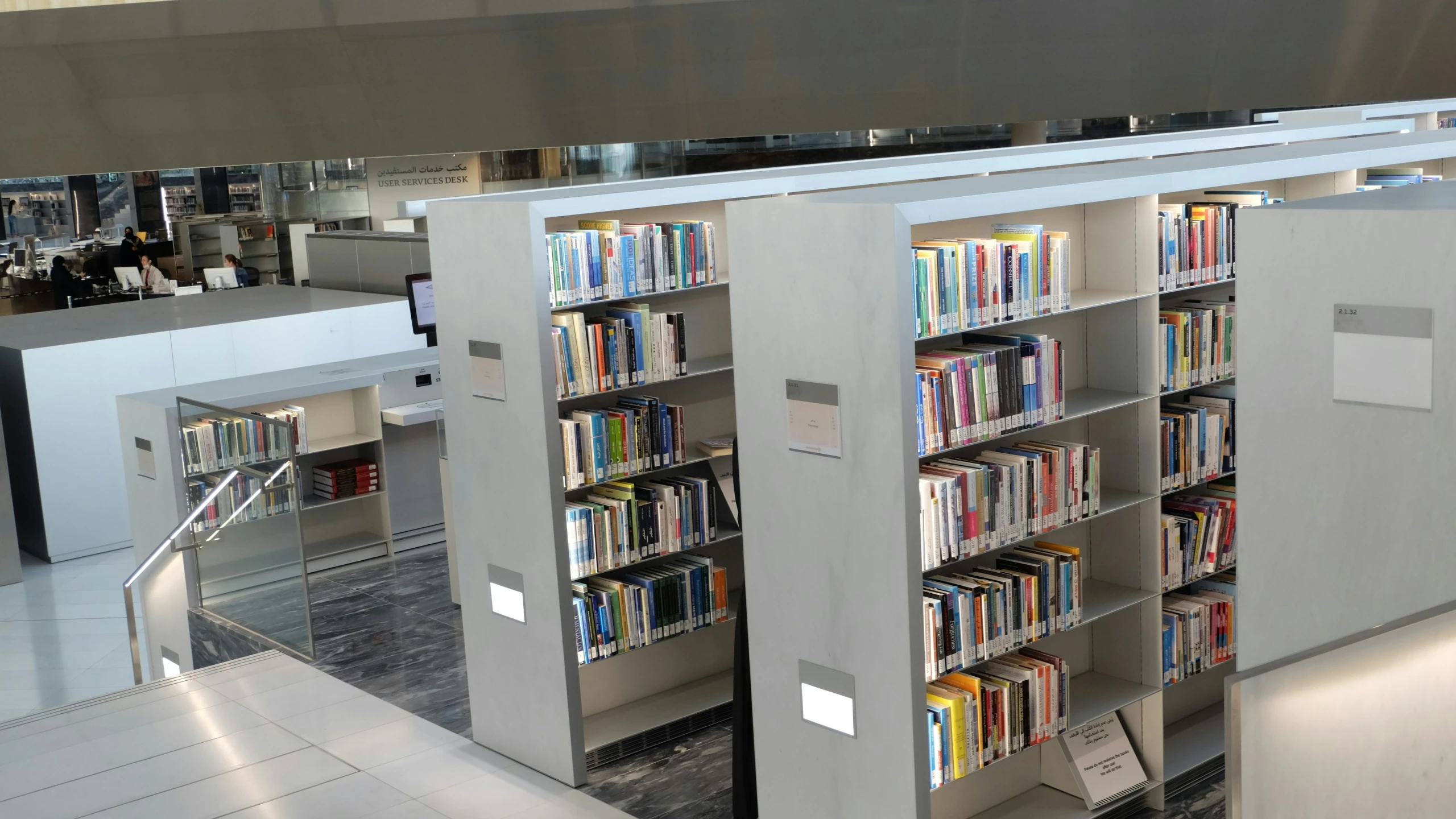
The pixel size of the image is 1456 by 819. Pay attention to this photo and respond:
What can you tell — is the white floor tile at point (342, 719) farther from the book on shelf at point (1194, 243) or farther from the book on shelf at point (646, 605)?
the book on shelf at point (1194, 243)

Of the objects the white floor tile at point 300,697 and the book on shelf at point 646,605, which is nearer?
the book on shelf at point 646,605

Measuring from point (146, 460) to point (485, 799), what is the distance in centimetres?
378

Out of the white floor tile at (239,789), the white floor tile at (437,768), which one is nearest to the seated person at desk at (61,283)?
the white floor tile at (239,789)

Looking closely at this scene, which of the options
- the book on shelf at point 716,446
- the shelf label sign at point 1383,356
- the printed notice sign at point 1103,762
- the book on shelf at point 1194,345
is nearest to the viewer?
the shelf label sign at point 1383,356

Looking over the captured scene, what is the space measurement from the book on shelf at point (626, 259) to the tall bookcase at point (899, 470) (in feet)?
3.50

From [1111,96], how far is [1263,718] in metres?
5.65

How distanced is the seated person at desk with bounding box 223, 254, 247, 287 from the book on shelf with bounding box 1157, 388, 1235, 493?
13.5 m

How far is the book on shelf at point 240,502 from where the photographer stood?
22.1ft

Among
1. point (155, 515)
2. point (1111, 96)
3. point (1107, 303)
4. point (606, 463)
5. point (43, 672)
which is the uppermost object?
point (1111, 96)

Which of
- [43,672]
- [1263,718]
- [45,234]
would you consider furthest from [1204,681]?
[45,234]

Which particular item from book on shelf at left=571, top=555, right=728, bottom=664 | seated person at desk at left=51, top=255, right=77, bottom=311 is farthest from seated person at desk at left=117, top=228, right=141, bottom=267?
book on shelf at left=571, top=555, right=728, bottom=664

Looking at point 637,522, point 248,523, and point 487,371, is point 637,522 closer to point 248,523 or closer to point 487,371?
point 487,371

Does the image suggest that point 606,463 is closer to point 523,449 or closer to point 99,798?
point 523,449

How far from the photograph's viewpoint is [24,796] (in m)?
4.79
